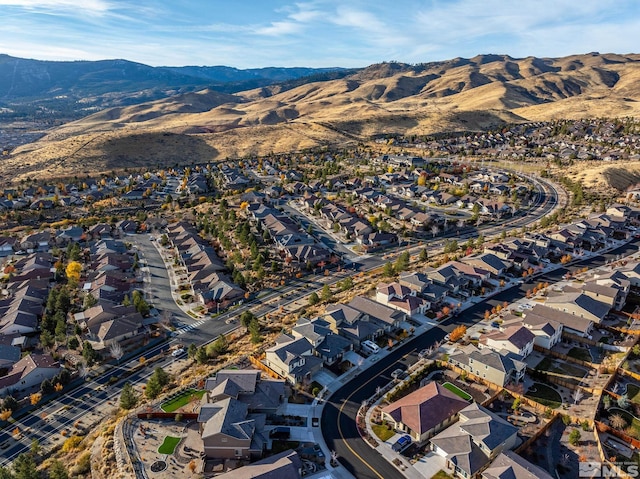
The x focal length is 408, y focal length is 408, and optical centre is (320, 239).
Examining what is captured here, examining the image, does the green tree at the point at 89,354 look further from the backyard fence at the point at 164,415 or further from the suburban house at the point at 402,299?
the suburban house at the point at 402,299

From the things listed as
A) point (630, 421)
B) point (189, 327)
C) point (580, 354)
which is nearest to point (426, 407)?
point (630, 421)

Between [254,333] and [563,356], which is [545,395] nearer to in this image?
[563,356]

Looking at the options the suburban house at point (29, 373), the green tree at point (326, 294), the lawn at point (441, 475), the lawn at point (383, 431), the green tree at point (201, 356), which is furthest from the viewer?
the green tree at point (326, 294)

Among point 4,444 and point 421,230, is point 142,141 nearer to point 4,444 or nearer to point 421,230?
point 421,230

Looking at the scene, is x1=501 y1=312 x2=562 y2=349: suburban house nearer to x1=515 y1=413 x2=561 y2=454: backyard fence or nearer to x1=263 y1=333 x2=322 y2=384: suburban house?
x1=515 y1=413 x2=561 y2=454: backyard fence

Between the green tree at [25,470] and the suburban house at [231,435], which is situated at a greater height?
the suburban house at [231,435]

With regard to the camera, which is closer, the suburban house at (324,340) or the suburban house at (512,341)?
the suburban house at (324,340)

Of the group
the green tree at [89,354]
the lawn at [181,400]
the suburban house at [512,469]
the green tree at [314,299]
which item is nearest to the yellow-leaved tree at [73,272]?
the green tree at [89,354]

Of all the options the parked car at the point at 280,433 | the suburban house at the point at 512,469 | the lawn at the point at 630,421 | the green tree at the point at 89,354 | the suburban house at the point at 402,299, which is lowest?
the green tree at the point at 89,354
